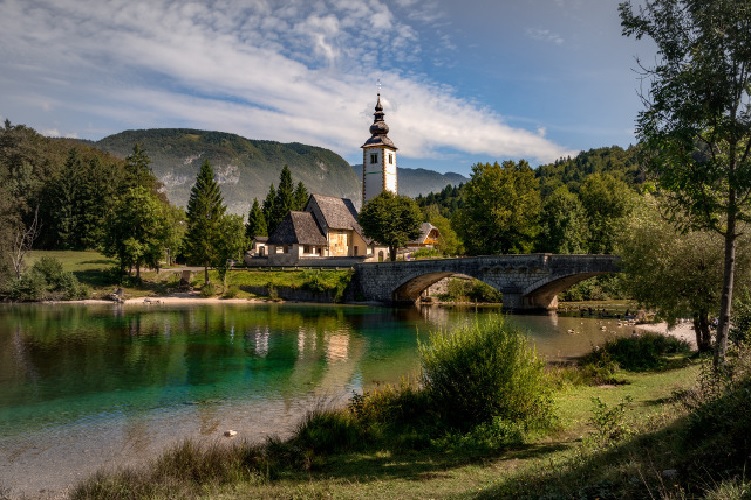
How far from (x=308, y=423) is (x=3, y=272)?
55201 mm

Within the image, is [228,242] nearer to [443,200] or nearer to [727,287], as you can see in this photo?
[727,287]

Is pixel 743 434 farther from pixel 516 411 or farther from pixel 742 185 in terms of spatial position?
pixel 516 411

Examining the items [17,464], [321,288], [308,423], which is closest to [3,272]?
[321,288]

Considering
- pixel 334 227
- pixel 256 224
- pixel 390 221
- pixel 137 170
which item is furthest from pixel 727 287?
pixel 137 170

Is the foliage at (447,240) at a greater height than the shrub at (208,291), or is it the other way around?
the foliage at (447,240)

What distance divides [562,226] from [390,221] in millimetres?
20829

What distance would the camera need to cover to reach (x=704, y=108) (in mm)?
10805

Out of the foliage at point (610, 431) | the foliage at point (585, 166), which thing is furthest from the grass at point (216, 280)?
the foliage at point (585, 166)

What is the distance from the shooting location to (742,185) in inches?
394

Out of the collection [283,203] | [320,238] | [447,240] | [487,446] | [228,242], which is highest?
[283,203]

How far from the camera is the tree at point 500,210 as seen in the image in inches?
2234

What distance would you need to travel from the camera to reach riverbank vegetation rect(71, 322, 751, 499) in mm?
7094

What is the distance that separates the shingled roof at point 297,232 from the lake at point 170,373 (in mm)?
27203

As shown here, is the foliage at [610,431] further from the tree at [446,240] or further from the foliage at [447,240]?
the tree at [446,240]
